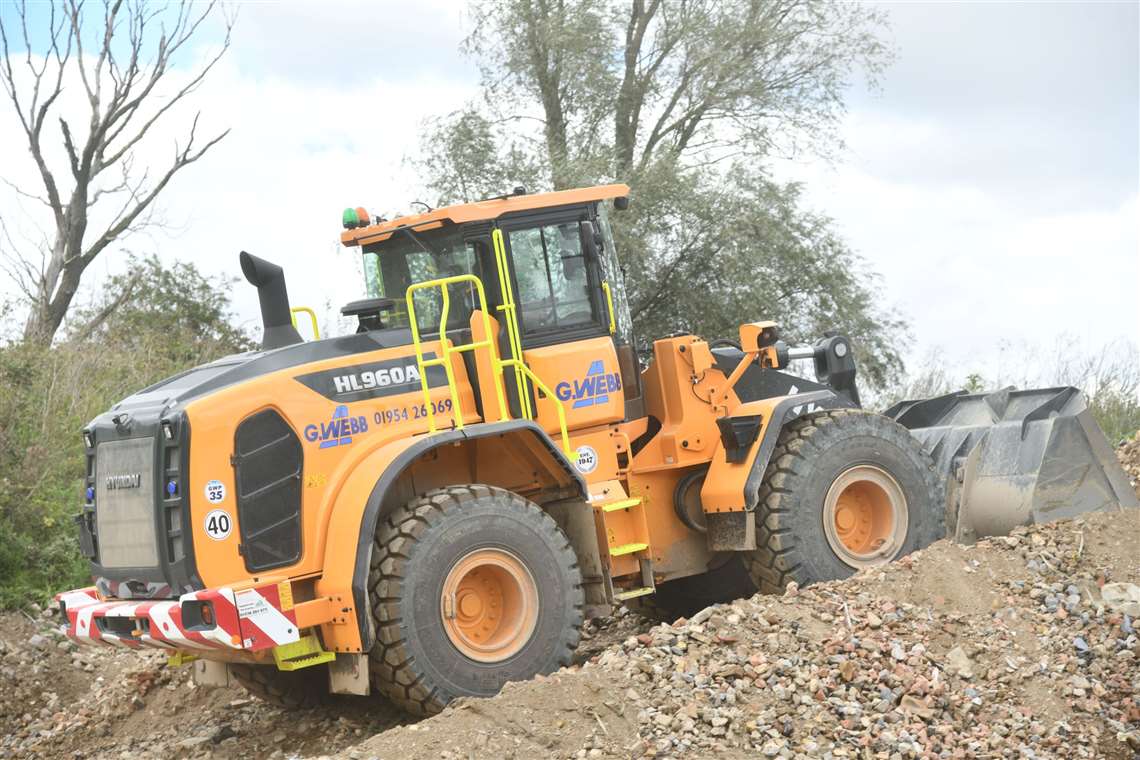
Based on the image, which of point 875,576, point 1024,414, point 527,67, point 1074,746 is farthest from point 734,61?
point 1074,746

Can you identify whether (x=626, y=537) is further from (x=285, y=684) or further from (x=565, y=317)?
(x=285, y=684)

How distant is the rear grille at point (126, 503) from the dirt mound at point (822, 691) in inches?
53.2

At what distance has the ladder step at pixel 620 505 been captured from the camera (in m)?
7.96

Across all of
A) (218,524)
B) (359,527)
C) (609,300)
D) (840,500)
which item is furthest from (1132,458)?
(218,524)

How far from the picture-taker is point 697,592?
985 cm

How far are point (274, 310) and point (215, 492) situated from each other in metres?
1.33

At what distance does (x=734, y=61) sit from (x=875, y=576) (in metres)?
15.3

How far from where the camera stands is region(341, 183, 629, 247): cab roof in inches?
312

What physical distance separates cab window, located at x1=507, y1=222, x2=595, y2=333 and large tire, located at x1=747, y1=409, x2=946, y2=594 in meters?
1.64

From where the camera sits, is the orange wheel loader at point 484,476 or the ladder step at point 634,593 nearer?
the orange wheel loader at point 484,476

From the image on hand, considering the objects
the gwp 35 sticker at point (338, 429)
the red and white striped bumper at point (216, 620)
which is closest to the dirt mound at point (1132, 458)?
the gwp 35 sticker at point (338, 429)

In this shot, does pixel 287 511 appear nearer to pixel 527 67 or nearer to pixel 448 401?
pixel 448 401

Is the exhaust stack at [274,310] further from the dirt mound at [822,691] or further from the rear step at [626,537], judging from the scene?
the dirt mound at [822,691]

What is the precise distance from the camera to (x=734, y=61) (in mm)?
21984
